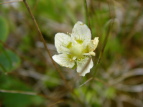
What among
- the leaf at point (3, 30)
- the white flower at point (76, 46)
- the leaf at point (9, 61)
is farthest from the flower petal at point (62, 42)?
the leaf at point (3, 30)

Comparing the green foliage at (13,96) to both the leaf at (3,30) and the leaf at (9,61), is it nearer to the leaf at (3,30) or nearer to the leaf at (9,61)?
the leaf at (9,61)

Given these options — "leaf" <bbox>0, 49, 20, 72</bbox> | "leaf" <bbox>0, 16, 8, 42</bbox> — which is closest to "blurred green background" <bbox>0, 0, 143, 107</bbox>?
"leaf" <bbox>0, 16, 8, 42</bbox>

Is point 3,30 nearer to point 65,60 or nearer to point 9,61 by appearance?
point 9,61

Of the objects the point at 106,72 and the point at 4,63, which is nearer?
the point at 4,63

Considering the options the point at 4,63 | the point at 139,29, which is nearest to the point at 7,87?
the point at 4,63

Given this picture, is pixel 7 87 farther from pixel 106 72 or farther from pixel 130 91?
pixel 130 91

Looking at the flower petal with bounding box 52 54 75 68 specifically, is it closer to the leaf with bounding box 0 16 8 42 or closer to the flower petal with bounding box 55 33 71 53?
the flower petal with bounding box 55 33 71 53
